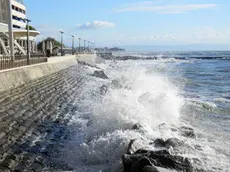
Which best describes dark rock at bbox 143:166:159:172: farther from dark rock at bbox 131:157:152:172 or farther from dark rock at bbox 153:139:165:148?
dark rock at bbox 153:139:165:148

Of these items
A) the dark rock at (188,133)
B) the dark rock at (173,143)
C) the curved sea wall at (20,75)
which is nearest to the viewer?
the dark rock at (173,143)

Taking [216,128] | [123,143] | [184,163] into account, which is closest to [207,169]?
[184,163]

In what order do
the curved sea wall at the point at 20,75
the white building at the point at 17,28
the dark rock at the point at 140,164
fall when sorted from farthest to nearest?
the white building at the point at 17,28 < the curved sea wall at the point at 20,75 < the dark rock at the point at 140,164

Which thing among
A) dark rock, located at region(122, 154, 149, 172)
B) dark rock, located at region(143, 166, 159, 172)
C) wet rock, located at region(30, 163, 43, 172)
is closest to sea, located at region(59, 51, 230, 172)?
dark rock, located at region(122, 154, 149, 172)

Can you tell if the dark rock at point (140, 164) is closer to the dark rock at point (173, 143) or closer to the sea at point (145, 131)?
the sea at point (145, 131)

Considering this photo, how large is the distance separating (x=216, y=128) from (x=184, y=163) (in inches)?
224

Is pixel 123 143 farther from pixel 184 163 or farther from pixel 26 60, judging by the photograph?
pixel 26 60

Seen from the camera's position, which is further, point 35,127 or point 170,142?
point 35,127

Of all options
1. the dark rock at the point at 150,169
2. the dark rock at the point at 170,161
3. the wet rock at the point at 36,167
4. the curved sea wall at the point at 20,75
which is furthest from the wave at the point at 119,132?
the curved sea wall at the point at 20,75

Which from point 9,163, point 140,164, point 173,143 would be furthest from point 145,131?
point 9,163

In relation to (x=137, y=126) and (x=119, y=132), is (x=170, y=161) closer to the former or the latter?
(x=119, y=132)

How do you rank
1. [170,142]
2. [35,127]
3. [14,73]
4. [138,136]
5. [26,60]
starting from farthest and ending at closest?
[26,60]
[14,73]
[35,127]
[138,136]
[170,142]

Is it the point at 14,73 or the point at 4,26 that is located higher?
the point at 4,26

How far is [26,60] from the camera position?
84.7ft
